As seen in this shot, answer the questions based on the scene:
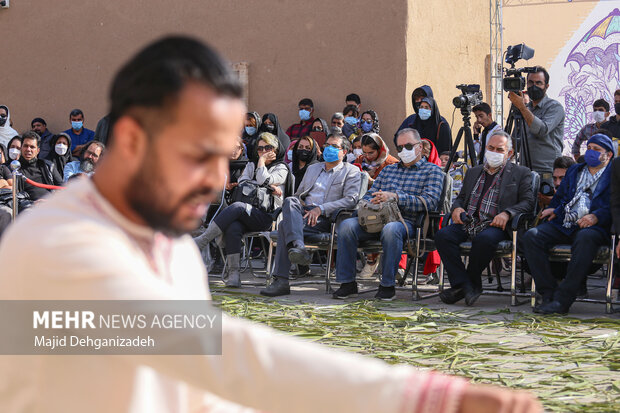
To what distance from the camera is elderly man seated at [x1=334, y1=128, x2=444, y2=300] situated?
8.76 metres

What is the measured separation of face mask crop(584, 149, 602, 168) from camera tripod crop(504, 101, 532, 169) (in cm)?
134

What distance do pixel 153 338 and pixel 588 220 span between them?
23.4ft

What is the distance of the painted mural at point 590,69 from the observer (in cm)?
1644

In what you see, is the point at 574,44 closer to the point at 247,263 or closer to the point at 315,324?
the point at 247,263

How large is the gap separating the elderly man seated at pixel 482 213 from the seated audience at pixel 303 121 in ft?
18.8

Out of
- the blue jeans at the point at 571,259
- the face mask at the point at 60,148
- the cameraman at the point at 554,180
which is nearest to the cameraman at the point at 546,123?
the cameraman at the point at 554,180

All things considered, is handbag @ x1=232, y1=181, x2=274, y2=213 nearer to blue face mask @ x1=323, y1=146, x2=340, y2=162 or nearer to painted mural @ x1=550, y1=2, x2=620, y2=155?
blue face mask @ x1=323, y1=146, x2=340, y2=162

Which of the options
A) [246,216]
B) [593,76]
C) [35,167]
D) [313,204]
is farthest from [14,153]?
[593,76]

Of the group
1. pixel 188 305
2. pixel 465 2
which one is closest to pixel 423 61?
pixel 465 2

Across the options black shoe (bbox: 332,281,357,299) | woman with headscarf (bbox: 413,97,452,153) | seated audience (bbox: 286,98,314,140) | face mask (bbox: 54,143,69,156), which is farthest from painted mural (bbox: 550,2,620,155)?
face mask (bbox: 54,143,69,156)

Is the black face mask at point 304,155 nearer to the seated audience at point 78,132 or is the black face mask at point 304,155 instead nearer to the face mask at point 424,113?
the face mask at point 424,113

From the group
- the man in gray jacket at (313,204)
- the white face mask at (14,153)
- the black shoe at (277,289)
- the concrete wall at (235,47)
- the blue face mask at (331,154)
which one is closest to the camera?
the black shoe at (277,289)

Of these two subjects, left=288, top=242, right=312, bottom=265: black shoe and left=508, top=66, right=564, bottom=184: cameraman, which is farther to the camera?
left=508, top=66, right=564, bottom=184: cameraman

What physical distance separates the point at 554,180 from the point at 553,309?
2410 mm
